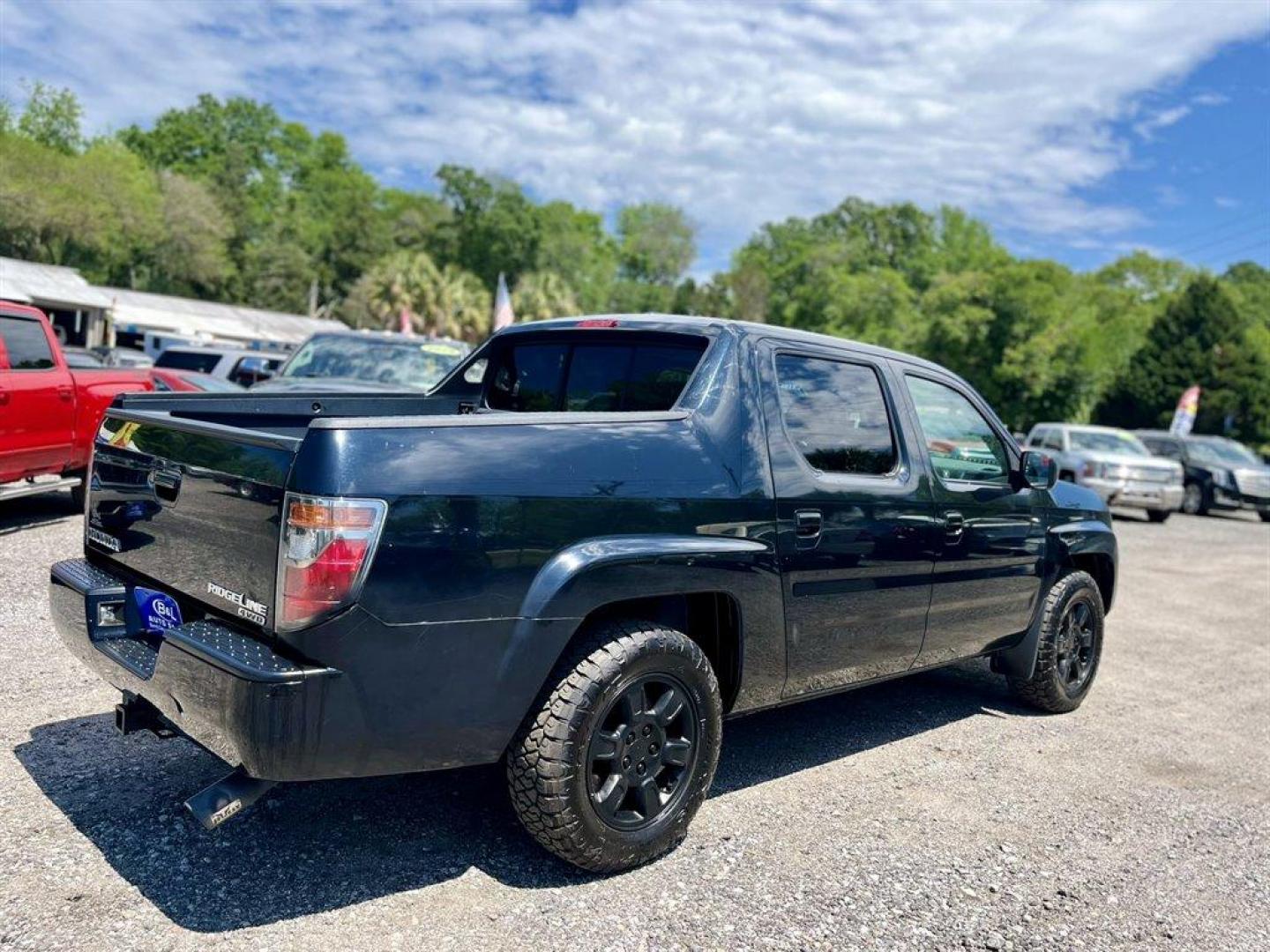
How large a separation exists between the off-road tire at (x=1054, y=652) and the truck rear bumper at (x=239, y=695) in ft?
13.2

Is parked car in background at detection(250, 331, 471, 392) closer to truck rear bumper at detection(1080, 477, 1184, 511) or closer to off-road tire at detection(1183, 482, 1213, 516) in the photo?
truck rear bumper at detection(1080, 477, 1184, 511)

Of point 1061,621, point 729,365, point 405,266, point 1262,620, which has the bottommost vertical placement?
point 1262,620

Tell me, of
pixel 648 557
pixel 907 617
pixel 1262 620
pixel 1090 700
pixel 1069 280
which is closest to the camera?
pixel 648 557

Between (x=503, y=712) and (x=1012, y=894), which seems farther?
(x=1012, y=894)

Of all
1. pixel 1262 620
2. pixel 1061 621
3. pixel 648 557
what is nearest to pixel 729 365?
pixel 648 557

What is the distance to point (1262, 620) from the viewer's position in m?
9.37

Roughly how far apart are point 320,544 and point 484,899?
126 cm

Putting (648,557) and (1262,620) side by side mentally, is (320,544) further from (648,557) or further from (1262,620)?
(1262,620)

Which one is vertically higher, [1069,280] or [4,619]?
[1069,280]

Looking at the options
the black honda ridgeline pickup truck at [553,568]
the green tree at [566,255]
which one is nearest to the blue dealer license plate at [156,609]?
the black honda ridgeline pickup truck at [553,568]

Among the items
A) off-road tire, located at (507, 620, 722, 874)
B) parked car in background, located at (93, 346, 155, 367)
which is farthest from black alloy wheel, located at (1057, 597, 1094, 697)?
parked car in background, located at (93, 346, 155, 367)

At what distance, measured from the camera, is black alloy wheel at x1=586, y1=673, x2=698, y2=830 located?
→ 3234 millimetres

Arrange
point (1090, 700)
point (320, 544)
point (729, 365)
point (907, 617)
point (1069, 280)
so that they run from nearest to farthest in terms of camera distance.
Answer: point (320, 544) < point (729, 365) < point (907, 617) < point (1090, 700) < point (1069, 280)

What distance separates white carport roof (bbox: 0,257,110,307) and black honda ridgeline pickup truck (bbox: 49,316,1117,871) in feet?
108
